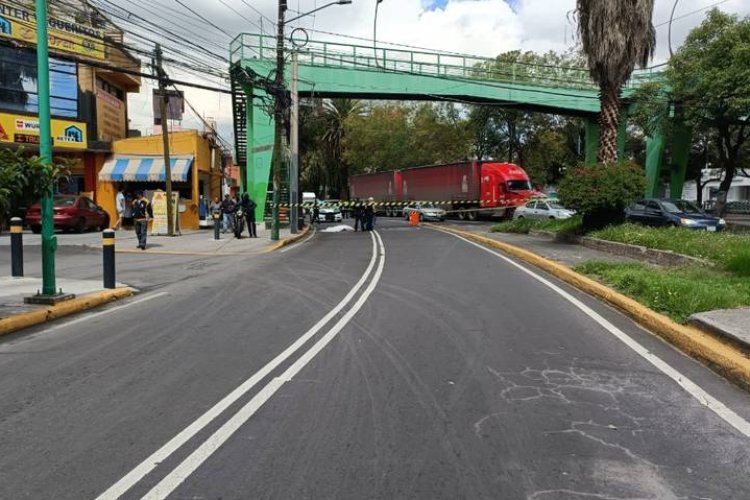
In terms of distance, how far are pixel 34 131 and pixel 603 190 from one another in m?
22.7

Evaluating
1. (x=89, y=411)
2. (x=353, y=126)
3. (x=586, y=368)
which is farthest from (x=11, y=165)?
(x=353, y=126)

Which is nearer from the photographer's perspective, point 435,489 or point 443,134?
point 435,489

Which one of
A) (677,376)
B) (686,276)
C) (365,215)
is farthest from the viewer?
(365,215)

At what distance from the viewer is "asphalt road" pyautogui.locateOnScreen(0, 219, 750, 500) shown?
13.5ft

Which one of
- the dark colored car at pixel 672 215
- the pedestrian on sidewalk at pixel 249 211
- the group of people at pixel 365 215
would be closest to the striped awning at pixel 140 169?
the pedestrian on sidewalk at pixel 249 211

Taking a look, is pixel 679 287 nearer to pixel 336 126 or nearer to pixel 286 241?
pixel 286 241

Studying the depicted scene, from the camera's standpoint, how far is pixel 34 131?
2809 cm

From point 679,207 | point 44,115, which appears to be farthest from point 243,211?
point 679,207

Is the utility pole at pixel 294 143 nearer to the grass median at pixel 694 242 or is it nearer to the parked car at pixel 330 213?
the grass median at pixel 694 242

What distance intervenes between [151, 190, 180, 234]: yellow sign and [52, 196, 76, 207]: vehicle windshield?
123 inches

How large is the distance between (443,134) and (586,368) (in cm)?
5178

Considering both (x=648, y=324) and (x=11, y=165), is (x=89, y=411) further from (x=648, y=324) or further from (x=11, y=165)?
(x=648, y=324)

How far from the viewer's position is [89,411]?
5.40 m

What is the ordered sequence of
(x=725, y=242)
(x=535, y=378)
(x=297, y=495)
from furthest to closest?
(x=725, y=242) < (x=535, y=378) < (x=297, y=495)
